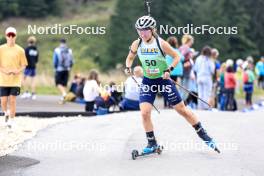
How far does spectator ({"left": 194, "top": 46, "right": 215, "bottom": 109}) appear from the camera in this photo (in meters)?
18.3

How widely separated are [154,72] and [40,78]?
2166cm

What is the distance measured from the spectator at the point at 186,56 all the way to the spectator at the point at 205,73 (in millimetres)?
310

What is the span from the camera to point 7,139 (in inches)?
479

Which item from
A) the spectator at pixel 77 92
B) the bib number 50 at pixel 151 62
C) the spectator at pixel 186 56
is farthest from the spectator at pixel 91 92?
the bib number 50 at pixel 151 62

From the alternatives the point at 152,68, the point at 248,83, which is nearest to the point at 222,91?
the point at 248,83

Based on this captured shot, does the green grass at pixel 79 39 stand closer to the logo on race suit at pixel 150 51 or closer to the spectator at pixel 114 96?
the spectator at pixel 114 96

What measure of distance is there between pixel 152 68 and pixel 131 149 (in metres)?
1.48

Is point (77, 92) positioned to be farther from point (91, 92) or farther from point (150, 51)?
point (150, 51)

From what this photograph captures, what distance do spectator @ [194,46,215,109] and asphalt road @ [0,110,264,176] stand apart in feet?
10.4

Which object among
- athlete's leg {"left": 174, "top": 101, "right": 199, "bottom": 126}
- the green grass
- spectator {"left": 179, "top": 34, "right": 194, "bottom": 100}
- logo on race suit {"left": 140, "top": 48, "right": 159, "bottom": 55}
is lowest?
athlete's leg {"left": 174, "top": 101, "right": 199, "bottom": 126}

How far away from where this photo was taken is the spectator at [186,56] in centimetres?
1805

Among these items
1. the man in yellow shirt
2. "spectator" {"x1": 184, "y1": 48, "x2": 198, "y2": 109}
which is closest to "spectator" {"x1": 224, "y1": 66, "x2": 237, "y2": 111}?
"spectator" {"x1": 184, "y1": 48, "x2": 198, "y2": 109}

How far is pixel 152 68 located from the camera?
33.9ft
